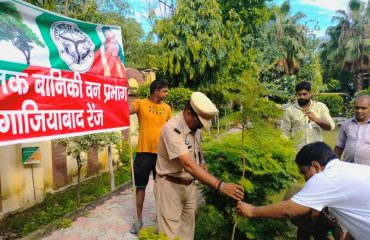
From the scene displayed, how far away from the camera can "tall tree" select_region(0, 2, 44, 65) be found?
101 inches

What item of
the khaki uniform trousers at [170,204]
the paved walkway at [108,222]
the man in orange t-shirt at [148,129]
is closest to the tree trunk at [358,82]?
the paved walkway at [108,222]

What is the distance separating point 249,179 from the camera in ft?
12.1

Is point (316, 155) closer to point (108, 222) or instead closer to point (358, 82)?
point (108, 222)

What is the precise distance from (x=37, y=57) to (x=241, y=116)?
1.70m

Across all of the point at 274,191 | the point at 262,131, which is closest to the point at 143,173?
the point at 274,191

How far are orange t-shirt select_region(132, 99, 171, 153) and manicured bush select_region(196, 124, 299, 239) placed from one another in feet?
2.30

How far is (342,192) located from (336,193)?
34mm

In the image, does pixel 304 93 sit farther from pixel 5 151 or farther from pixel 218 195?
pixel 5 151

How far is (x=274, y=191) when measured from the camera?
379 centimetres

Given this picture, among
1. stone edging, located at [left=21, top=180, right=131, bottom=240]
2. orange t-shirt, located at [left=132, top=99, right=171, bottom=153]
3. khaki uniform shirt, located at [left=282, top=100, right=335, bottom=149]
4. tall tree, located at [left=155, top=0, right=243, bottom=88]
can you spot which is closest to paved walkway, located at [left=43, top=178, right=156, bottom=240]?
stone edging, located at [left=21, top=180, right=131, bottom=240]

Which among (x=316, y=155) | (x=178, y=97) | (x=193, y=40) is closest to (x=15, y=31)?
(x=316, y=155)

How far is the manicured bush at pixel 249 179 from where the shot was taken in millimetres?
3600

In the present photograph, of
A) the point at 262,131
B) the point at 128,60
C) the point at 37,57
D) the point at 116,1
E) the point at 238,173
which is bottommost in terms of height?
the point at 238,173

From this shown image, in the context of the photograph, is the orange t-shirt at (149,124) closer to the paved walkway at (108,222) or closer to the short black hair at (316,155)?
the paved walkway at (108,222)
